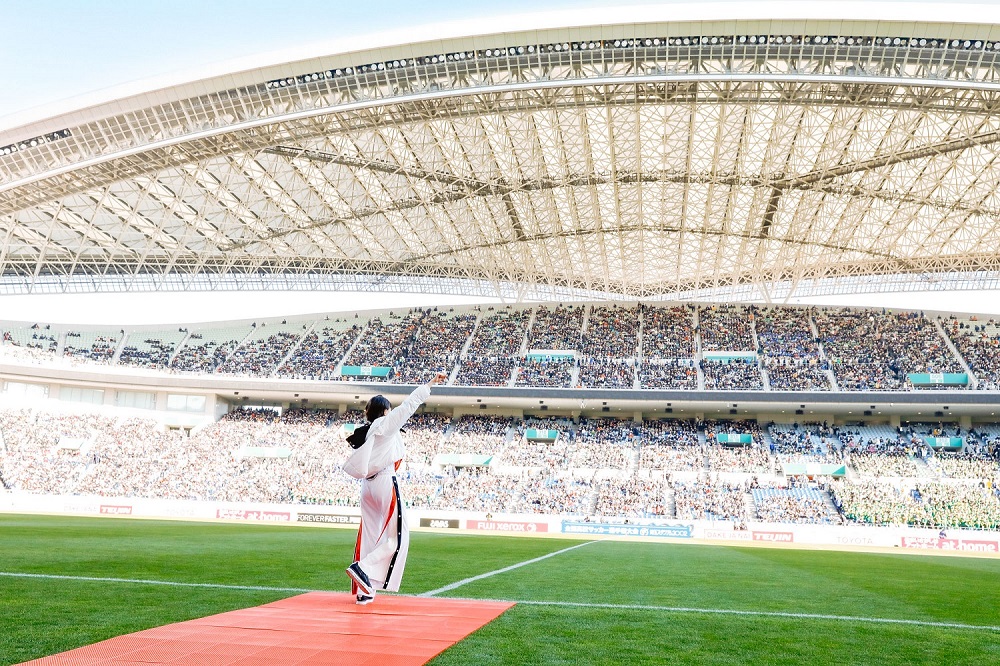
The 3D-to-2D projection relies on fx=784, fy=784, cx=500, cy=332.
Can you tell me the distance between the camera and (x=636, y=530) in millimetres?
38094

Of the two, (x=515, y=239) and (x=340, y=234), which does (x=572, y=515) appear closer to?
(x=515, y=239)

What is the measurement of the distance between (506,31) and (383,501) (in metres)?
22.9

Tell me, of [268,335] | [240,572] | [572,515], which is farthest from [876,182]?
[268,335]

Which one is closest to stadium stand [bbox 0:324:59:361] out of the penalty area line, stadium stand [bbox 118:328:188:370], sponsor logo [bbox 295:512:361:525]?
stadium stand [bbox 118:328:188:370]

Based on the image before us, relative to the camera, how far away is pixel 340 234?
49.7 metres

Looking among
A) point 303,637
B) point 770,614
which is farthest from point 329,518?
point 303,637

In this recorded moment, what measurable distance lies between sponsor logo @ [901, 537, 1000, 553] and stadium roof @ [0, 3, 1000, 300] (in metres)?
17.1

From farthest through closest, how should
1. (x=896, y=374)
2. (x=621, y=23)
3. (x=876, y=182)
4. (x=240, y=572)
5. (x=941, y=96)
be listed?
(x=896, y=374)
(x=876, y=182)
(x=941, y=96)
(x=621, y=23)
(x=240, y=572)

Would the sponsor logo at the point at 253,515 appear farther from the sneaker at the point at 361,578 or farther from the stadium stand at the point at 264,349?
the sneaker at the point at 361,578

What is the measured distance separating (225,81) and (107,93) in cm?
487

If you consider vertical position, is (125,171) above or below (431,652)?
above

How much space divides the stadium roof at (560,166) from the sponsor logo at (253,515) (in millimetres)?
16033

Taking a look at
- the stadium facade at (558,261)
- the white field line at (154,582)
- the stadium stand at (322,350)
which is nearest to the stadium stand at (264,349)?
the stadium facade at (558,261)

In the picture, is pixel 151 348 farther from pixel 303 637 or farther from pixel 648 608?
pixel 303 637
